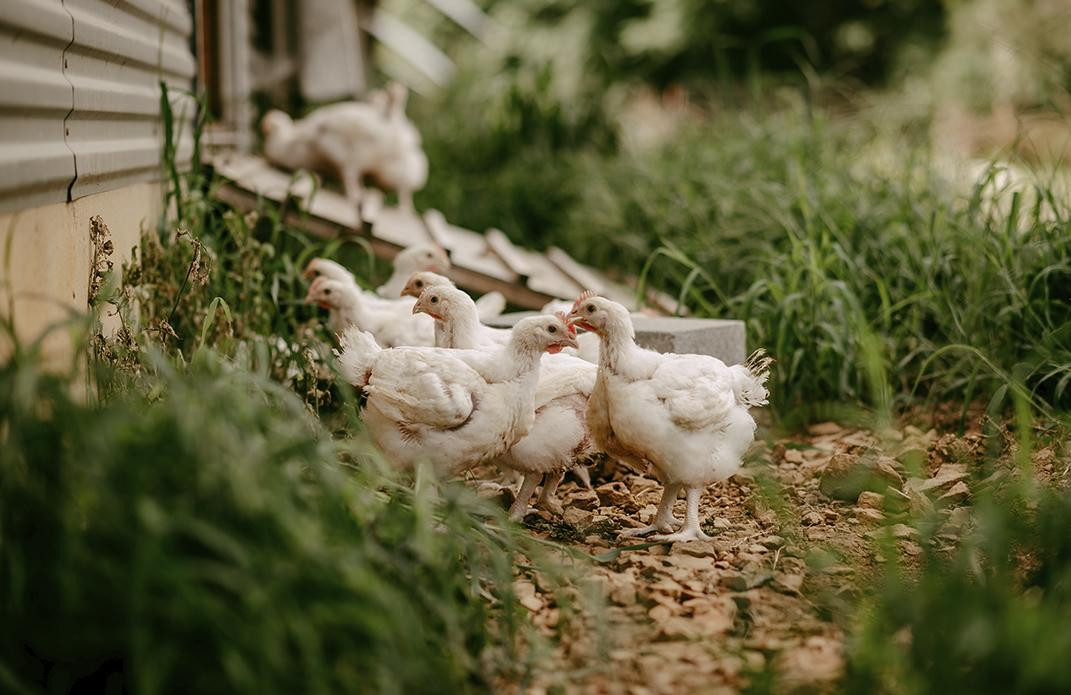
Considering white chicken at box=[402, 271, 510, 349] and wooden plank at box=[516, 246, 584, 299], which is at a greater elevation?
white chicken at box=[402, 271, 510, 349]

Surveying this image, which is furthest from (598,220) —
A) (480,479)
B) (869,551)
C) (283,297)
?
(869,551)

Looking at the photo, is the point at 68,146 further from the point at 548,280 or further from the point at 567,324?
the point at 548,280

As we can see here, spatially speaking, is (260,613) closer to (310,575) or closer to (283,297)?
(310,575)

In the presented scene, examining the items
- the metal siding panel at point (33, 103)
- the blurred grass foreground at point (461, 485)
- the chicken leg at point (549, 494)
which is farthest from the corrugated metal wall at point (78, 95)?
the chicken leg at point (549, 494)

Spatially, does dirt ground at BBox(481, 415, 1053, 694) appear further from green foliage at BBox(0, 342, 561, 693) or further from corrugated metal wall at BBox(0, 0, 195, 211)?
corrugated metal wall at BBox(0, 0, 195, 211)

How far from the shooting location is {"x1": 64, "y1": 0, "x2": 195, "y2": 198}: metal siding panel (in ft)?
11.4

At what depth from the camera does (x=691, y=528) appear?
3.45 m

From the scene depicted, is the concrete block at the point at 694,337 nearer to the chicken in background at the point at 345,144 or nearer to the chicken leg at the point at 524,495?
the chicken leg at the point at 524,495

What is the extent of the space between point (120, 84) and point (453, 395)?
187 cm

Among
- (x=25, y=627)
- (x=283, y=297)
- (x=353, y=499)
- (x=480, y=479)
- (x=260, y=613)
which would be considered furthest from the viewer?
(x=283, y=297)

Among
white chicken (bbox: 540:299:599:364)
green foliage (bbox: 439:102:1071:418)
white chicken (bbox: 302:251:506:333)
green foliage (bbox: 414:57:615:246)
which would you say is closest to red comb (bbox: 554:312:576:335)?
white chicken (bbox: 540:299:599:364)

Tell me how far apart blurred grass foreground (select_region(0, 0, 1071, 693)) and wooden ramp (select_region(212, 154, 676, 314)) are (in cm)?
20

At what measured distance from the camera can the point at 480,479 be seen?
14.3 feet

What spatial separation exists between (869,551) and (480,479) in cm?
158
